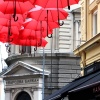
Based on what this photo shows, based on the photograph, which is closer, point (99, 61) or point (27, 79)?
point (99, 61)

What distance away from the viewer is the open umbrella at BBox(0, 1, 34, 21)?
10.7 m

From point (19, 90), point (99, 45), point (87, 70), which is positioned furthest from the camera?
point (19, 90)

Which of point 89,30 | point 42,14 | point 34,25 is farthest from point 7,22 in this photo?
point 89,30

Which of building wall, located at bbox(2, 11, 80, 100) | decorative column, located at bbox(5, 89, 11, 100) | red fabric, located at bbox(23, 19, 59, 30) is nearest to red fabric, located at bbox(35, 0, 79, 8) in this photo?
red fabric, located at bbox(23, 19, 59, 30)

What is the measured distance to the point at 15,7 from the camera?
1073cm

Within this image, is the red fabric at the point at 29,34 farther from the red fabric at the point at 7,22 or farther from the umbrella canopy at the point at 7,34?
the red fabric at the point at 7,22

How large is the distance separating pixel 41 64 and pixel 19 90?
10.3 ft

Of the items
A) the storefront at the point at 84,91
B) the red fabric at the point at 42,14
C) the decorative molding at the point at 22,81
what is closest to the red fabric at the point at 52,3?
the red fabric at the point at 42,14

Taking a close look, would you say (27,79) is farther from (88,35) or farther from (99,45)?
(99,45)

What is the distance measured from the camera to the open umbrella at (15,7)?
10734 millimetres

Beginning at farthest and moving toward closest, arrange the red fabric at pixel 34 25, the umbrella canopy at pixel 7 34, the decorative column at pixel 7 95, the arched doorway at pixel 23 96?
the decorative column at pixel 7 95 < the arched doorway at pixel 23 96 < the umbrella canopy at pixel 7 34 < the red fabric at pixel 34 25

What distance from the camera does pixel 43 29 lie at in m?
13.1

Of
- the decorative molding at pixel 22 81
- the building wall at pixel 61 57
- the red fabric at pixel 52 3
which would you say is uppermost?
the building wall at pixel 61 57

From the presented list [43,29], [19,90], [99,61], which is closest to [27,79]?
[19,90]
